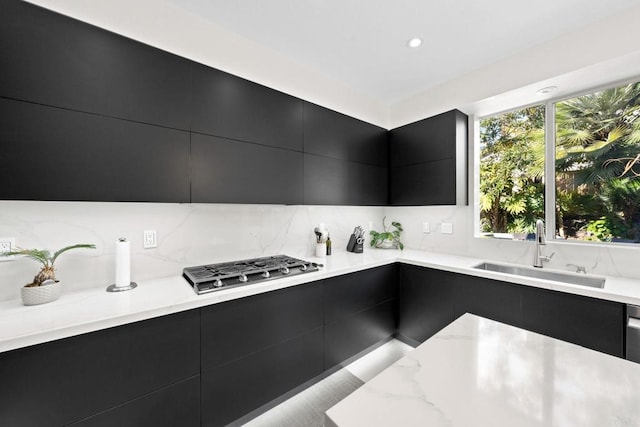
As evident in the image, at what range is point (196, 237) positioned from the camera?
6.25 feet

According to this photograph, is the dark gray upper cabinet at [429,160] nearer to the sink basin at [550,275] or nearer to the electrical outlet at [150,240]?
the sink basin at [550,275]

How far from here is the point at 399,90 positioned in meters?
2.87

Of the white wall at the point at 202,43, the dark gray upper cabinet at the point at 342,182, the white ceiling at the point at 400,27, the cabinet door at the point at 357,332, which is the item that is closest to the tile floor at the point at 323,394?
the cabinet door at the point at 357,332

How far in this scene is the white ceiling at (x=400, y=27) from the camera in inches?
66.1

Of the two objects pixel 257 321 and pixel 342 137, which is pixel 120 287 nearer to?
pixel 257 321

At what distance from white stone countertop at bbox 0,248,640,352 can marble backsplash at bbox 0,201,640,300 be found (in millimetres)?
118

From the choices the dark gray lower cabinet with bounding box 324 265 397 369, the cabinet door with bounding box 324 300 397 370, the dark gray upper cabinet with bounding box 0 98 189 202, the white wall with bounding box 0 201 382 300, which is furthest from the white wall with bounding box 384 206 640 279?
the dark gray upper cabinet with bounding box 0 98 189 202

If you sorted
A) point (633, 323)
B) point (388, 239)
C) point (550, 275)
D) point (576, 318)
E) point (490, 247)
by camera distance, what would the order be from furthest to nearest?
1. point (388, 239)
2. point (490, 247)
3. point (550, 275)
4. point (576, 318)
5. point (633, 323)

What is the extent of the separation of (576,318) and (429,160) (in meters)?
1.64

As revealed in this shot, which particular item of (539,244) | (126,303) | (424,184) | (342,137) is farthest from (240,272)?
(539,244)

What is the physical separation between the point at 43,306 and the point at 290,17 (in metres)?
2.26

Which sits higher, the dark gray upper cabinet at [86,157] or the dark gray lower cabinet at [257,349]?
the dark gray upper cabinet at [86,157]

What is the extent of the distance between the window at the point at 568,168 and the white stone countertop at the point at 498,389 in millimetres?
1873

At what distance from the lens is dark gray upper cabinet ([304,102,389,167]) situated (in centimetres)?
220
